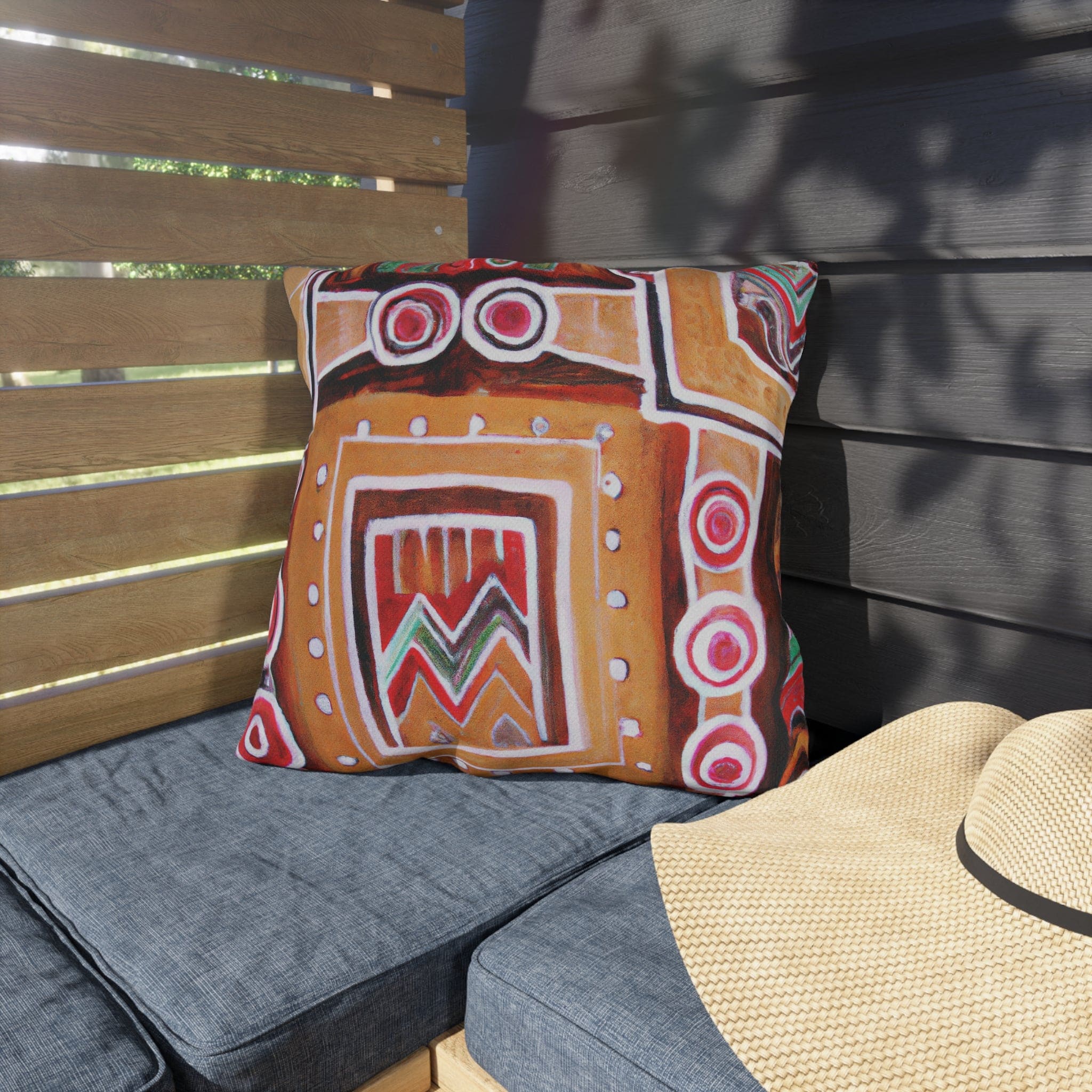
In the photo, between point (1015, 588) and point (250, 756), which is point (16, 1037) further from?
point (1015, 588)

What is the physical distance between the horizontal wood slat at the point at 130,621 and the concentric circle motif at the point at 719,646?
2.32 ft

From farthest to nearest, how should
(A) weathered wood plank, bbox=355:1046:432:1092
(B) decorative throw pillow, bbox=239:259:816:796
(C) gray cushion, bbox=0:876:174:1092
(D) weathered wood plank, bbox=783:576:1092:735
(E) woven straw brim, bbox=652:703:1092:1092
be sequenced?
(D) weathered wood plank, bbox=783:576:1092:735
(B) decorative throw pillow, bbox=239:259:816:796
(A) weathered wood plank, bbox=355:1046:432:1092
(C) gray cushion, bbox=0:876:174:1092
(E) woven straw brim, bbox=652:703:1092:1092

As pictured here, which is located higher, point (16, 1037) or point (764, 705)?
point (764, 705)

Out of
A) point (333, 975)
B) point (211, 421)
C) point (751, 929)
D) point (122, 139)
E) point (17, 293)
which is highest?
point (122, 139)

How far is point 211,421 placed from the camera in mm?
1393

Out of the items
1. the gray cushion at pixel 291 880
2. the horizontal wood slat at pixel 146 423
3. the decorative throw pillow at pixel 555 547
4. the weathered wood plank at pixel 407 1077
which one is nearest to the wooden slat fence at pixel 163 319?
the horizontal wood slat at pixel 146 423

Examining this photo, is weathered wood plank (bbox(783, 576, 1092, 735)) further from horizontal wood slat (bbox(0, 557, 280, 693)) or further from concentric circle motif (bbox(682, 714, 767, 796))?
horizontal wood slat (bbox(0, 557, 280, 693))

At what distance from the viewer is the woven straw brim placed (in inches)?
24.0

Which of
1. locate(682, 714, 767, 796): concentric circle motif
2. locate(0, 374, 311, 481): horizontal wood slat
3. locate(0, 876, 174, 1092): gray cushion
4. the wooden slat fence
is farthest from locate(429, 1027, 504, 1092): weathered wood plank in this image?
locate(0, 374, 311, 481): horizontal wood slat

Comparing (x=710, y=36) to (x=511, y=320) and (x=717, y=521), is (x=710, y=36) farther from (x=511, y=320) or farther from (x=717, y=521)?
(x=717, y=521)

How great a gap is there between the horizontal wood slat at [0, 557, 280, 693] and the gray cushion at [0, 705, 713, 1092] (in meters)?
0.14

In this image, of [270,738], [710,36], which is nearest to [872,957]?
[270,738]

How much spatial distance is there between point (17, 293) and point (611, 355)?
734mm

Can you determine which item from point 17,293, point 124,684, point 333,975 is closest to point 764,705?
point 333,975
